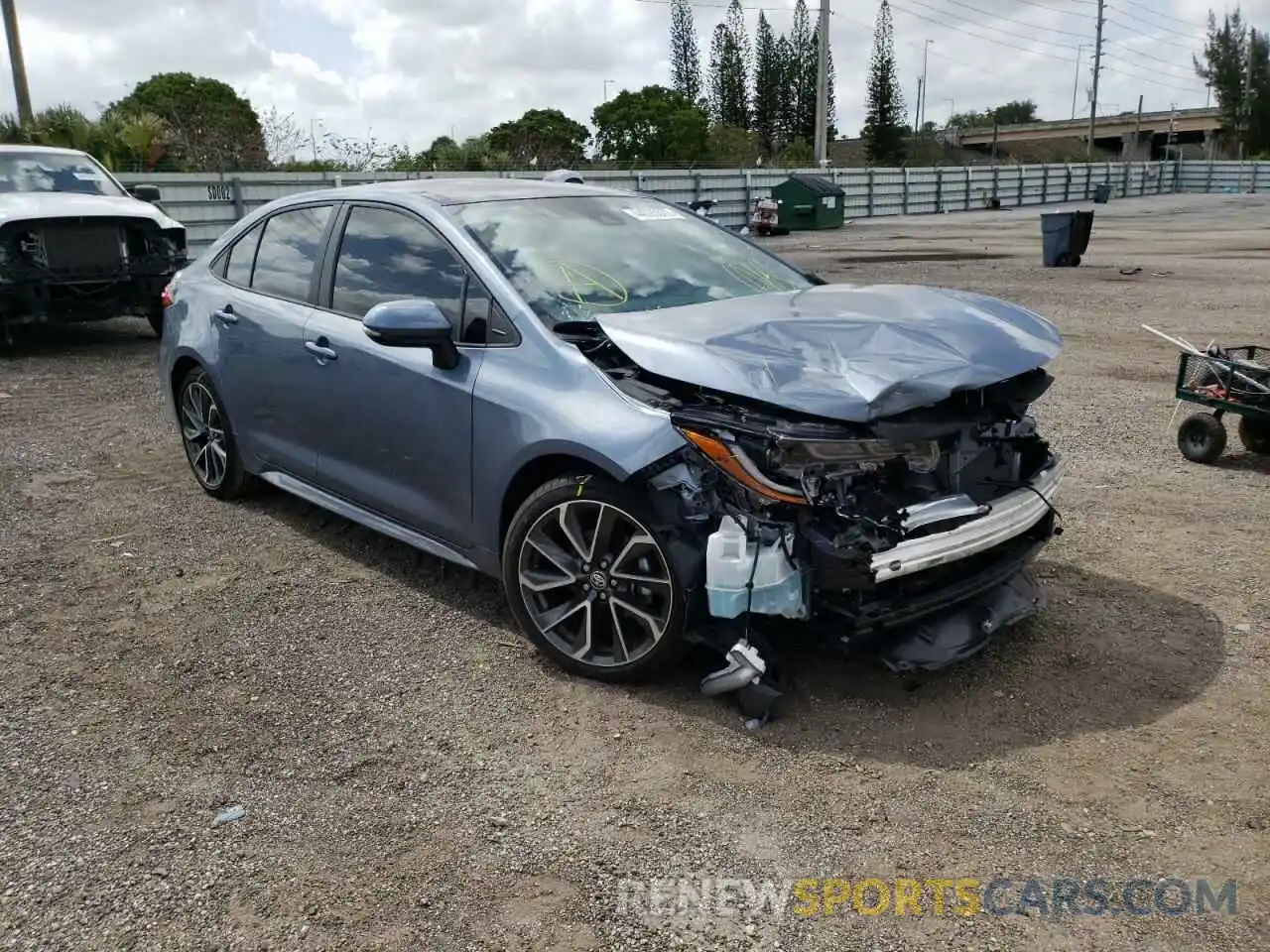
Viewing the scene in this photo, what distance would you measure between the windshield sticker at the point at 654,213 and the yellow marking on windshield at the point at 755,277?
16.2 inches

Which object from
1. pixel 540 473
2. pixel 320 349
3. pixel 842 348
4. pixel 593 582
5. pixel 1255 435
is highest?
pixel 842 348

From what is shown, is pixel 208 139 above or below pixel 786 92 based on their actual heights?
below

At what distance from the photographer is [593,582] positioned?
12.0 feet

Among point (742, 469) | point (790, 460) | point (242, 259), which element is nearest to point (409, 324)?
point (742, 469)

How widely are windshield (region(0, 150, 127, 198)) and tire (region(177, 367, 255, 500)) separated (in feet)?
21.5

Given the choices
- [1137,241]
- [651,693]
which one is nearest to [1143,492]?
[651,693]

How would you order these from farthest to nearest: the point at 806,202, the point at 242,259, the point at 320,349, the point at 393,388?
the point at 806,202, the point at 242,259, the point at 320,349, the point at 393,388

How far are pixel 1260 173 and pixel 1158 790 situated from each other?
6791 centimetres

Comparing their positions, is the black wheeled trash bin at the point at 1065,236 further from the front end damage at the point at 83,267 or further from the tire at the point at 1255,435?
the front end damage at the point at 83,267

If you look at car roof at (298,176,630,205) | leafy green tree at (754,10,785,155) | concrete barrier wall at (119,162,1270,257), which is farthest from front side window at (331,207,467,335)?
leafy green tree at (754,10,785,155)

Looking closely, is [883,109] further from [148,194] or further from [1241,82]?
[148,194]

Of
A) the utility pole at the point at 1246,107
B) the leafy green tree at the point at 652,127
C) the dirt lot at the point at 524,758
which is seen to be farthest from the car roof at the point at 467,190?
the utility pole at the point at 1246,107

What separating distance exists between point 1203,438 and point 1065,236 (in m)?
13.1

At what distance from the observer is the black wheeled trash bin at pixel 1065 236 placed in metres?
18.1
